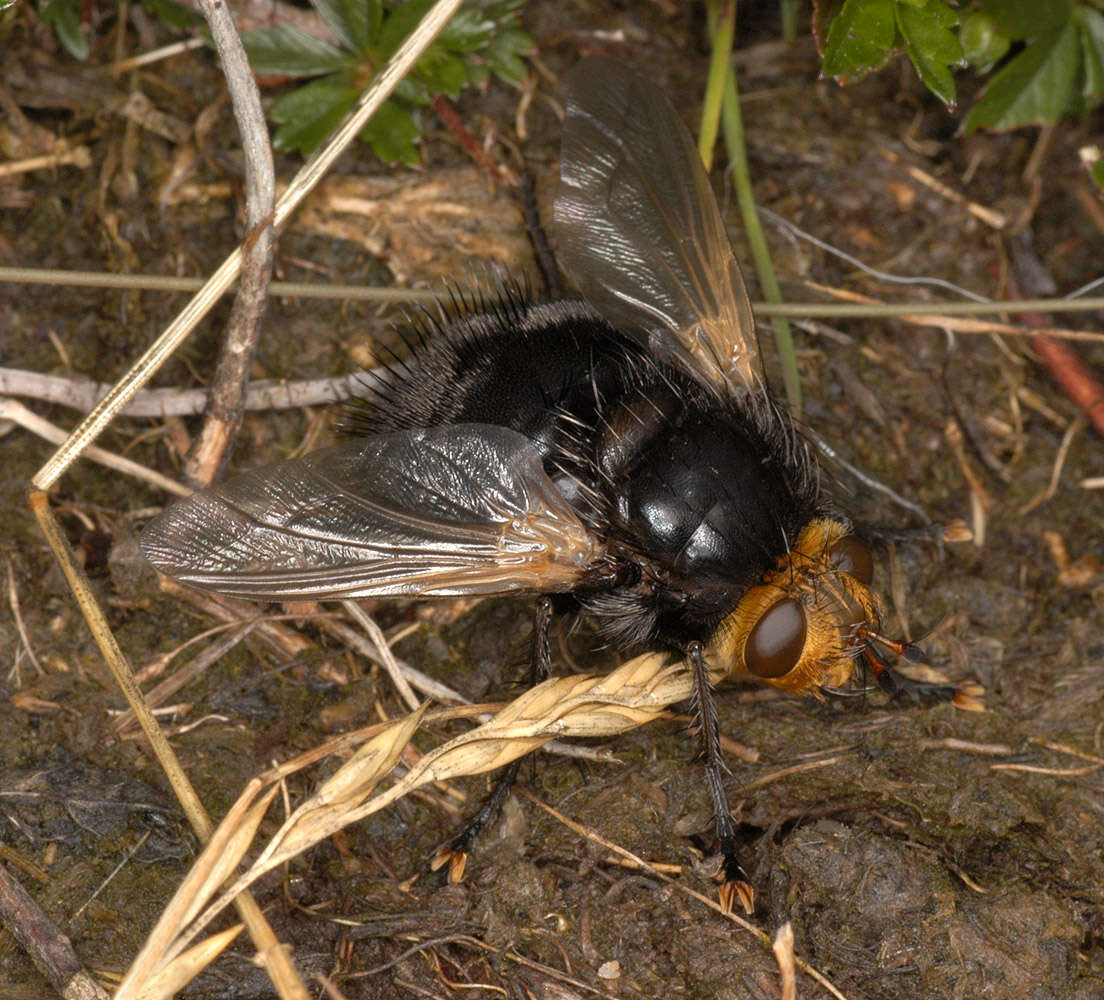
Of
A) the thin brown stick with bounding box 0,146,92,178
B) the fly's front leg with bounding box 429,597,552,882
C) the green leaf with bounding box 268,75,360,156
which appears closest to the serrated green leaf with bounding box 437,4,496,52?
the green leaf with bounding box 268,75,360,156

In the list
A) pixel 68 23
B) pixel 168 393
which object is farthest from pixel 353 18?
pixel 168 393

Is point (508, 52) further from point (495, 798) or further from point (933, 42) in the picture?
point (495, 798)

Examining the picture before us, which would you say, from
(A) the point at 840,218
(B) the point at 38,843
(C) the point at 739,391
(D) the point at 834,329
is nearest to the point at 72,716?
(B) the point at 38,843

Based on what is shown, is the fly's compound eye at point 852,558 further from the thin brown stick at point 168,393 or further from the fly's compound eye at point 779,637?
the thin brown stick at point 168,393

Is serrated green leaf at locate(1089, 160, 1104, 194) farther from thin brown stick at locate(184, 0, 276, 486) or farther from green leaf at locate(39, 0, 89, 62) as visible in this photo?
green leaf at locate(39, 0, 89, 62)

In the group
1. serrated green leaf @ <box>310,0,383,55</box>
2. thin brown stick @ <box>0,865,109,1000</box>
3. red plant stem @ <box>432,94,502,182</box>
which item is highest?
serrated green leaf @ <box>310,0,383,55</box>

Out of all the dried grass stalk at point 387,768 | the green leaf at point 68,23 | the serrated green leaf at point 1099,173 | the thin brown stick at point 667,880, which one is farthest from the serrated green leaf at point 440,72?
the thin brown stick at point 667,880
